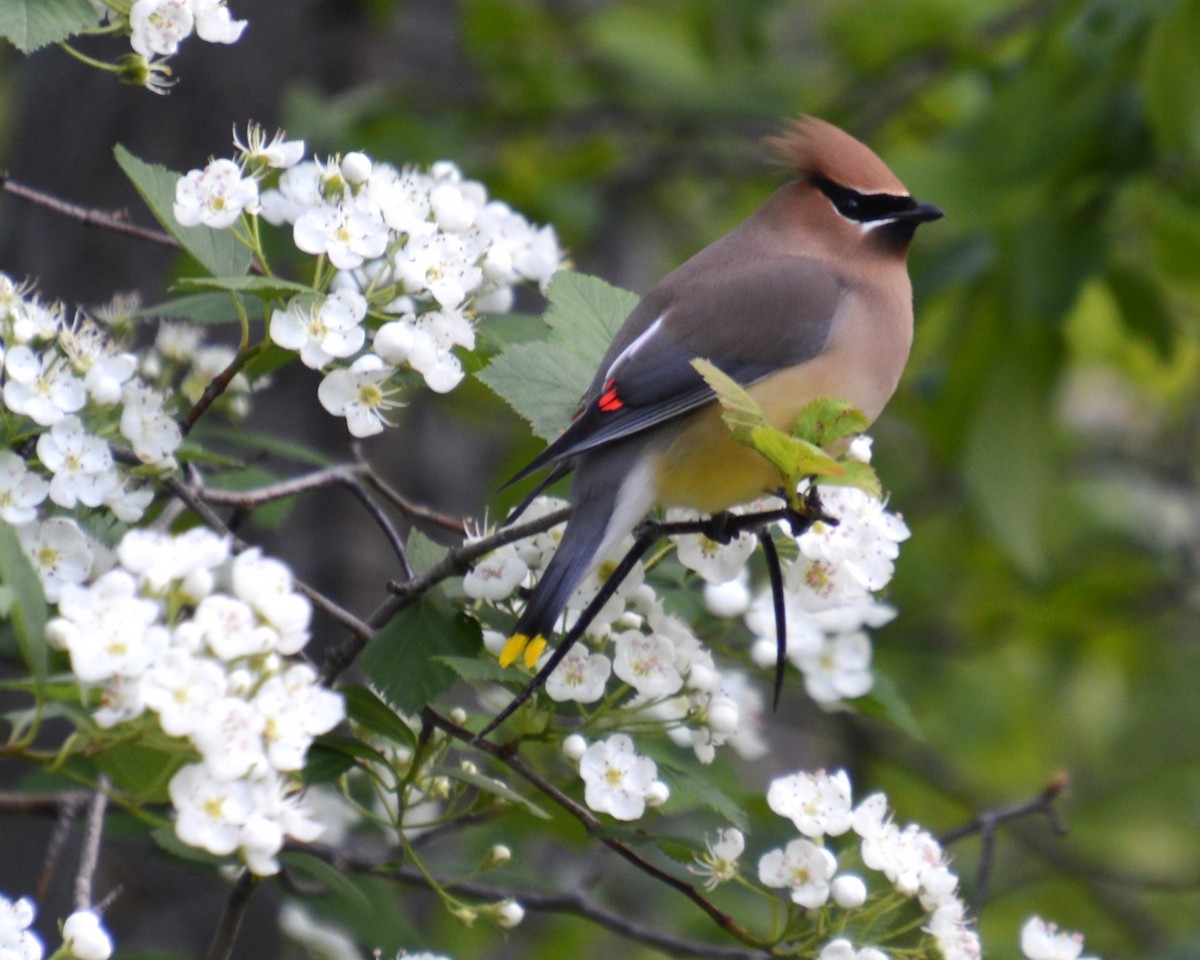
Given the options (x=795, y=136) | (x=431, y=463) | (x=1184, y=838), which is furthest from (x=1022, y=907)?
(x=795, y=136)

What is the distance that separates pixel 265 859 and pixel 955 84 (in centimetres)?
469

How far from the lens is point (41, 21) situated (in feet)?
6.57

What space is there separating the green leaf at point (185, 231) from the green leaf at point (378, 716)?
0.60 meters

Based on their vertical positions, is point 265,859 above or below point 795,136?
below

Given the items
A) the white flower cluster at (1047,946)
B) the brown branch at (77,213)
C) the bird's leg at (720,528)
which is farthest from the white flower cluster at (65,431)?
the white flower cluster at (1047,946)

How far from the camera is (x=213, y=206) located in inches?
81.2

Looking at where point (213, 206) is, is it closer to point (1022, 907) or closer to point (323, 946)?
point (323, 946)

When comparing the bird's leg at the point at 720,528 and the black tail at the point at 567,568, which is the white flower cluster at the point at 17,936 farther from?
the bird's leg at the point at 720,528

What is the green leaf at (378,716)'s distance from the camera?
200 centimetres

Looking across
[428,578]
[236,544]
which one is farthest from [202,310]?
[428,578]

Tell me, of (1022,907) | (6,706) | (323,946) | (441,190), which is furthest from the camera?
(1022,907)

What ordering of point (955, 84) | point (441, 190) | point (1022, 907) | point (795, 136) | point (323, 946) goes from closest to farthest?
point (441, 190) < point (795, 136) < point (323, 946) < point (1022, 907) < point (955, 84)

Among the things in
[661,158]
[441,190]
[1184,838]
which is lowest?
[441,190]

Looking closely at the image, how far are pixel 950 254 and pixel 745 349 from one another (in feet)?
4.82
